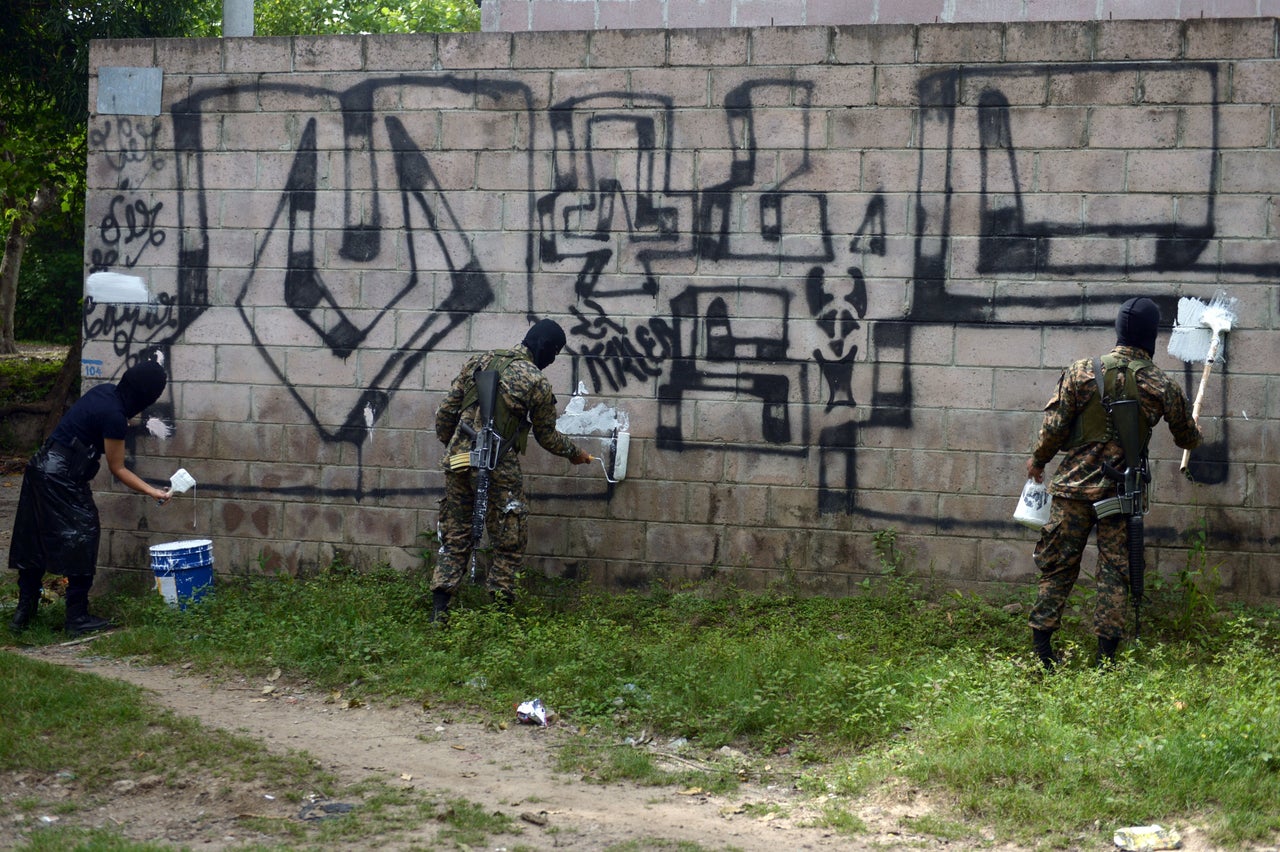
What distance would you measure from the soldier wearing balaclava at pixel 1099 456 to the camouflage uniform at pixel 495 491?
254 cm

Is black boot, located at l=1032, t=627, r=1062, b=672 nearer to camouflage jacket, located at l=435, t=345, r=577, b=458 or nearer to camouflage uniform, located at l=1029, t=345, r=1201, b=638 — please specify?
camouflage uniform, located at l=1029, t=345, r=1201, b=638

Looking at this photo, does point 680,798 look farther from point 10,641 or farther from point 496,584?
point 10,641

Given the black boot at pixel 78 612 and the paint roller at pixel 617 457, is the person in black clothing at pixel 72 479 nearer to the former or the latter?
the black boot at pixel 78 612

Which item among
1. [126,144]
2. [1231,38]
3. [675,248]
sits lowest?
[675,248]

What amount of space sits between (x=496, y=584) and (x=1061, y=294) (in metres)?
3.42

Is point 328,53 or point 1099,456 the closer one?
point 1099,456

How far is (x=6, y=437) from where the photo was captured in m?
13.7

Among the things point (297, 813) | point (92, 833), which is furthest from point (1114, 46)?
point (92, 833)

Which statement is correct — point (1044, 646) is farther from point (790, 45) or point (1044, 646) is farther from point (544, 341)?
point (790, 45)

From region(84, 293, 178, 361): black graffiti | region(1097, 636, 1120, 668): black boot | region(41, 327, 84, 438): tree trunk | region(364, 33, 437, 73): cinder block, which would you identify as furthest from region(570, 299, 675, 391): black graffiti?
region(41, 327, 84, 438): tree trunk

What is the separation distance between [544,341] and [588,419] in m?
0.66

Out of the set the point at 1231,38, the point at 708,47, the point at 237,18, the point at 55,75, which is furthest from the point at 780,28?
the point at 55,75

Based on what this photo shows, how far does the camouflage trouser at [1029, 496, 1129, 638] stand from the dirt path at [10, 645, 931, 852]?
1762mm

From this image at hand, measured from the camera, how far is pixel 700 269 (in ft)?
21.8
